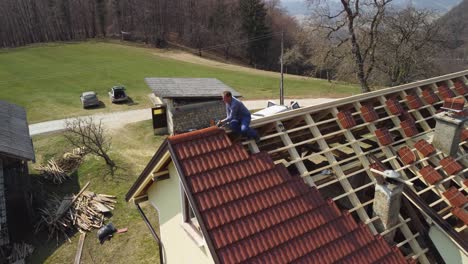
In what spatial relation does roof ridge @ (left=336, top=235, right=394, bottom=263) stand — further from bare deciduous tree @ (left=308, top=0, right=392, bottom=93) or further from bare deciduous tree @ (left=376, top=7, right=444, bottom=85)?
bare deciduous tree @ (left=376, top=7, right=444, bottom=85)

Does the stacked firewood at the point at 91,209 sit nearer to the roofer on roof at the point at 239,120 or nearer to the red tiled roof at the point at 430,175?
the roofer on roof at the point at 239,120

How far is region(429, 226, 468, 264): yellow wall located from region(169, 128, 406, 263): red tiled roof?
3.69 feet

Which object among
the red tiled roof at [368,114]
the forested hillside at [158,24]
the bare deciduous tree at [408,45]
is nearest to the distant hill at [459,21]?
the bare deciduous tree at [408,45]

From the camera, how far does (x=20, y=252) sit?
1329 cm

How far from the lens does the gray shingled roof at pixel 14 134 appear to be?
14.6 m

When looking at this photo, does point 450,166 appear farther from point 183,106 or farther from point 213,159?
point 183,106

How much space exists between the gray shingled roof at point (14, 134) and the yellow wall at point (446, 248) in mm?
15677

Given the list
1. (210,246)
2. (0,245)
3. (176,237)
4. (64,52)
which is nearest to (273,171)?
A: (210,246)

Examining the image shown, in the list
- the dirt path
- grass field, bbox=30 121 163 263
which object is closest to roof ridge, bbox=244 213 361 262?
grass field, bbox=30 121 163 263

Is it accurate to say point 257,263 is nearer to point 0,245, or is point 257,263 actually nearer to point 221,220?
point 221,220

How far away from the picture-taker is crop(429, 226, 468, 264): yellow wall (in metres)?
6.56

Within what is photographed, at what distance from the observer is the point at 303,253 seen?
5840 mm

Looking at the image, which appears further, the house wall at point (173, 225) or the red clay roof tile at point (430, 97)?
the red clay roof tile at point (430, 97)

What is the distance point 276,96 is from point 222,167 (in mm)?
31732
